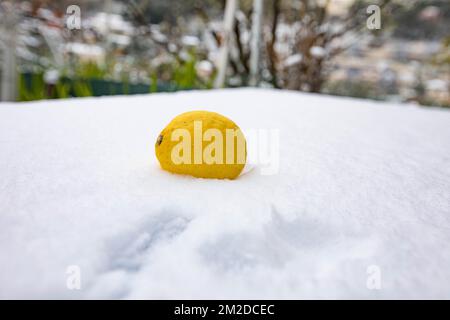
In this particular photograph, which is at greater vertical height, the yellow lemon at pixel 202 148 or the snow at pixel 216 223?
the yellow lemon at pixel 202 148

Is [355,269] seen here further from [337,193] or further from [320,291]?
[337,193]

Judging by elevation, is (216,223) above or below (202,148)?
below

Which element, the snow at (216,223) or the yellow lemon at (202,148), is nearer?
the snow at (216,223)

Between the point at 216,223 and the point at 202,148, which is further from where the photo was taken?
the point at 202,148
